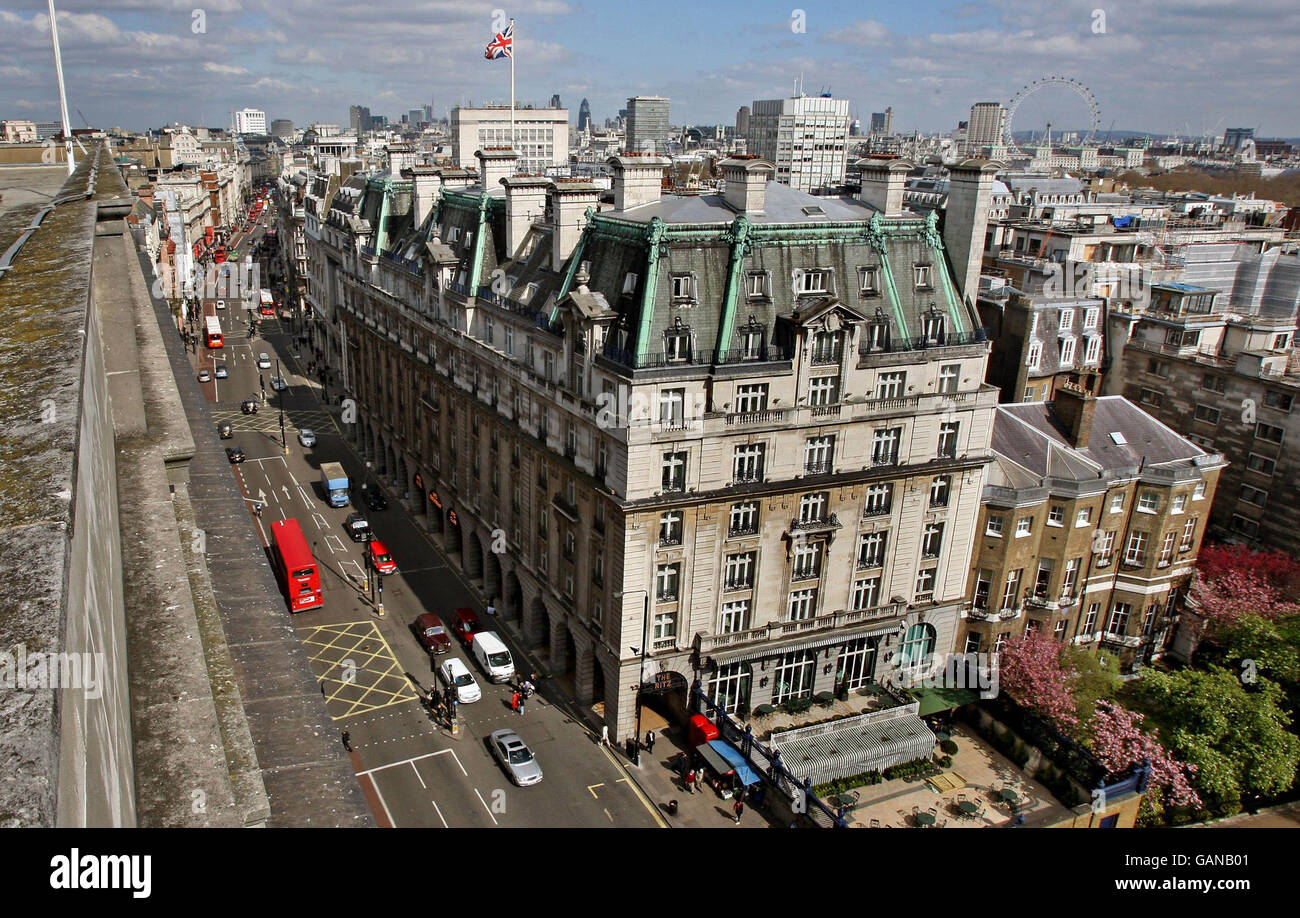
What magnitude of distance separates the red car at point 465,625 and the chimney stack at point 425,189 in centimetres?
3457

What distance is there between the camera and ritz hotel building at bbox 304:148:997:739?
4716 cm

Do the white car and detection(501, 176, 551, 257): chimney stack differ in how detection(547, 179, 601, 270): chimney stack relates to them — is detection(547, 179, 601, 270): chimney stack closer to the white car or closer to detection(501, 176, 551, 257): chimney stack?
detection(501, 176, 551, 257): chimney stack

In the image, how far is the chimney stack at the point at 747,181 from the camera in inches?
2025

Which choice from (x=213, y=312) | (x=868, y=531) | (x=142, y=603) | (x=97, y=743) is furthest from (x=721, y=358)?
(x=213, y=312)

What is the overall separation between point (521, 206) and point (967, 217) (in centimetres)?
2817

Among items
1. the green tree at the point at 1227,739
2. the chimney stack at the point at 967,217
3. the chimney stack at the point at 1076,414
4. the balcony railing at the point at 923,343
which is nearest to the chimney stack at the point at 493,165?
the chimney stack at the point at 967,217

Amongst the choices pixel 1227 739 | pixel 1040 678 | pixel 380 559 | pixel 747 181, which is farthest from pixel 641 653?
pixel 1227 739

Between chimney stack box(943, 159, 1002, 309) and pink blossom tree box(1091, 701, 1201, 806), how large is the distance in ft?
80.0

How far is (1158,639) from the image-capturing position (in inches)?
2443

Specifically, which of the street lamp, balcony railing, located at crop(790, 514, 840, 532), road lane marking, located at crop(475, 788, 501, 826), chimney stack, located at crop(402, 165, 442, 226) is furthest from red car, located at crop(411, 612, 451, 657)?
chimney stack, located at crop(402, 165, 442, 226)

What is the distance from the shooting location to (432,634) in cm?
5903

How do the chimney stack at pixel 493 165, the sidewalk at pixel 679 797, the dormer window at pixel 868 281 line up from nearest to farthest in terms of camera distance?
the sidewalk at pixel 679 797, the dormer window at pixel 868 281, the chimney stack at pixel 493 165

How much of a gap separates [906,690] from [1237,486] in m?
31.3

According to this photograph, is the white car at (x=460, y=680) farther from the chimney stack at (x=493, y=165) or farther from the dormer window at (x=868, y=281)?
the chimney stack at (x=493, y=165)
